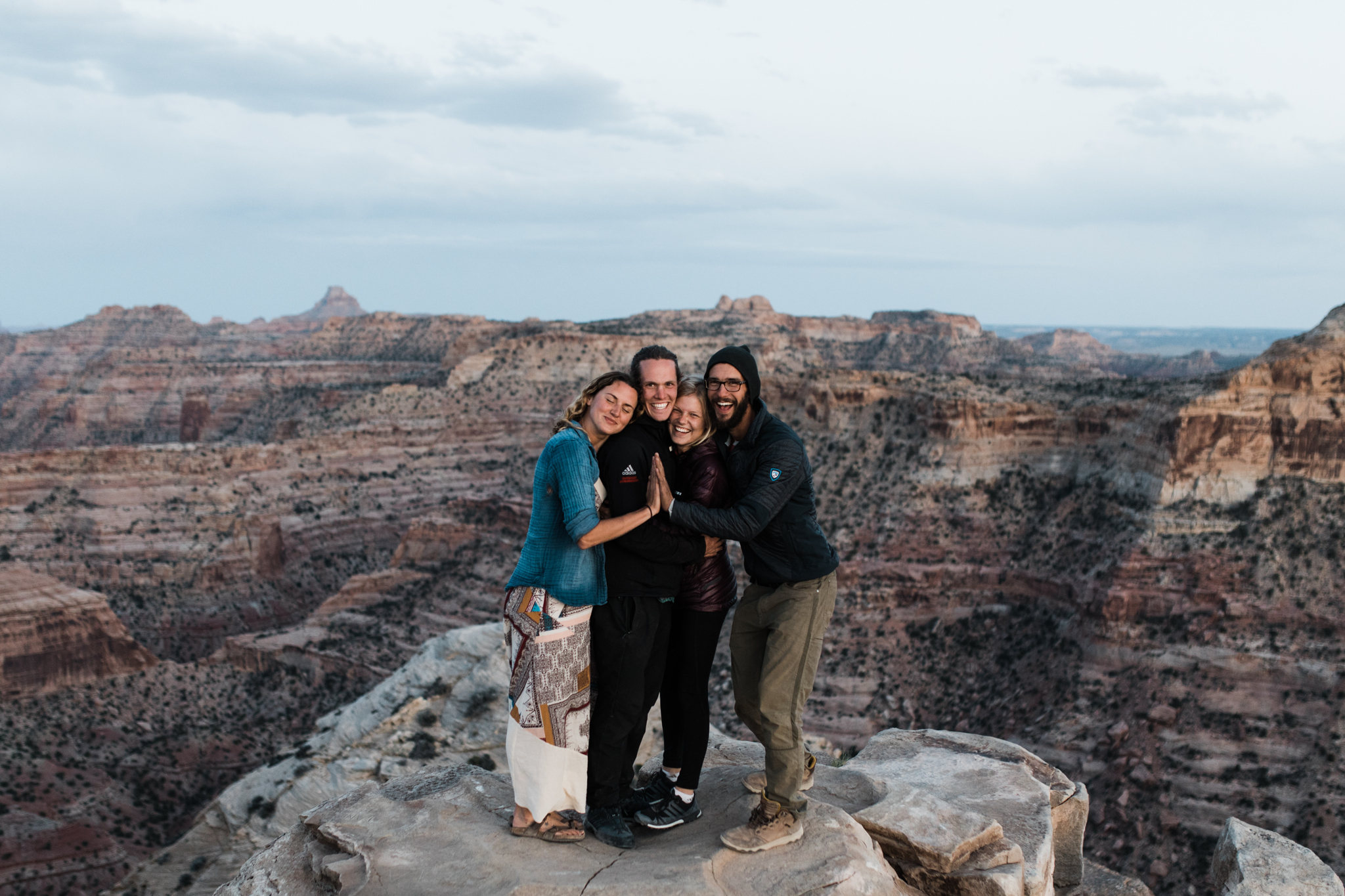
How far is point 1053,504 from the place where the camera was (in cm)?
3594

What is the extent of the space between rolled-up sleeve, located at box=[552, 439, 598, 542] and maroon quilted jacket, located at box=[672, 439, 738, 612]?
78 cm

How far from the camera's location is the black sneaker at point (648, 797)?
7000 millimetres

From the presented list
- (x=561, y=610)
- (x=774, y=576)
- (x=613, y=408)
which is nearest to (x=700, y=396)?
(x=613, y=408)

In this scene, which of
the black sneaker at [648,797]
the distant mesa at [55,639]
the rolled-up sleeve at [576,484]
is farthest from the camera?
the distant mesa at [55,639]

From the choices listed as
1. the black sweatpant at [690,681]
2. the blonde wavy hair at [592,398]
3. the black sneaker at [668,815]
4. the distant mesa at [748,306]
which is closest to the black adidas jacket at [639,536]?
the blonde wavy hair at [592,398]

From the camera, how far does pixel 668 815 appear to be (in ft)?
22.6

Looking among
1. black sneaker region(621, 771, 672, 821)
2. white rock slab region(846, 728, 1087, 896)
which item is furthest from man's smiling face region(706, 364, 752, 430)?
white rock slab region(846, 728, 1087, 896)

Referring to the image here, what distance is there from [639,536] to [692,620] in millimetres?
1018

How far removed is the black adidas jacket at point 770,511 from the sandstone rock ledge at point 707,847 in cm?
221

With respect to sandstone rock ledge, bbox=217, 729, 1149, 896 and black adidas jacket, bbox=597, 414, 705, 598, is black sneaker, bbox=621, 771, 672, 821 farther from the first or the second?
black adidas jacket, bbox=597, 414, 705, 598

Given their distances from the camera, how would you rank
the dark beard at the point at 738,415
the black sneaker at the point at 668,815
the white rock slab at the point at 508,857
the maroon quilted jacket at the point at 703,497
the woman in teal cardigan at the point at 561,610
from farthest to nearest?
the black sneaker at the point at 668,815 < the dark beard at the point at 738,415 < the maroon quilted jacket at the point at 703,497 < the woman in teal cardigan at the point at 561,610 < the white rock slab at the point at 508,857

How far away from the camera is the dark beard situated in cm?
664

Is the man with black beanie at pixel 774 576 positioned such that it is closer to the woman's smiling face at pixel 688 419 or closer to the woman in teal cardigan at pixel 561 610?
the woman's smiling face at pixel 688 419

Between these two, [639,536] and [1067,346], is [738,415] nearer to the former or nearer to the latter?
[639,536]
